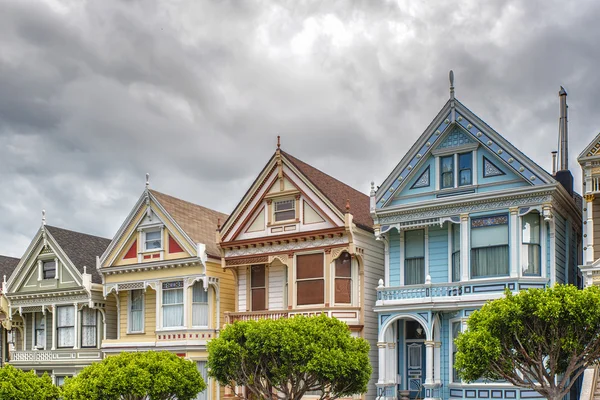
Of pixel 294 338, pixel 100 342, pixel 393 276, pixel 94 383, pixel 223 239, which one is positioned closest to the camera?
pixel 294 338

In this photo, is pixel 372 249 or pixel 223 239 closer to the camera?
pixel 372 249

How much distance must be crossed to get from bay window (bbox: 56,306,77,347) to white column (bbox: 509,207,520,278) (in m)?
24.4

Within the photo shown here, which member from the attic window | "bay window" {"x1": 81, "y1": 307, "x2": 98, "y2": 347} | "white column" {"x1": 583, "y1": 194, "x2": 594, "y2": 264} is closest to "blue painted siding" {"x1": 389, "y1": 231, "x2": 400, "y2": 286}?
"white column" {"x1": 583, "y1": 194, "x2": 594, "y2": 264}

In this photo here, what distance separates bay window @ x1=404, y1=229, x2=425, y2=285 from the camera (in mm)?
32562

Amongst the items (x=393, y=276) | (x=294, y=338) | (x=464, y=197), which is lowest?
(x=294, y=338)

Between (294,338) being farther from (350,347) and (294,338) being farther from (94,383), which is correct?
(94,383)

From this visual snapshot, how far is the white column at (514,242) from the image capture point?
29264 mm

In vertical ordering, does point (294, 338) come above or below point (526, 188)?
below

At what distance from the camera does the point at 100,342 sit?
42156 mm

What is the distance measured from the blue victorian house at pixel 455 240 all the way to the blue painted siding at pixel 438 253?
0.04 metres

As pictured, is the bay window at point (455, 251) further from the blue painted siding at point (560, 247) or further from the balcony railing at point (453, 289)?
the blue painted siding at point (560, 247)

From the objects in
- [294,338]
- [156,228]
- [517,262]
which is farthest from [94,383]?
[517,262]

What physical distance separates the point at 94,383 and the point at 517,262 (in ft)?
53.6

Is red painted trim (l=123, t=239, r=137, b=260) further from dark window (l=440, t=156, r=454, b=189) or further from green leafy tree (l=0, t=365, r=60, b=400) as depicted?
dark window (l=440, t=156, r=454, b=189)
